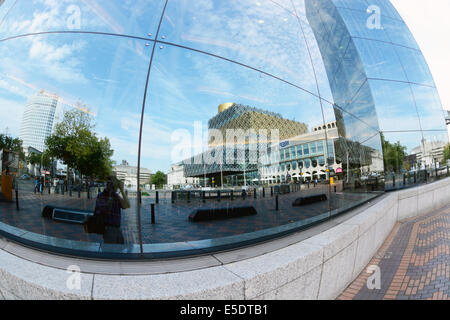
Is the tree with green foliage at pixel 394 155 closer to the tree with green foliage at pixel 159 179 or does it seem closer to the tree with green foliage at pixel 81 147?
the tree with green foliage at pixel 159 179

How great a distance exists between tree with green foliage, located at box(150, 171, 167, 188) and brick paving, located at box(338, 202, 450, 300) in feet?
9.69

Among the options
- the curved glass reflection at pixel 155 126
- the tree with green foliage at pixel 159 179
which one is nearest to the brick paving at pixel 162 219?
the curved glass reflection at pixel 155 126

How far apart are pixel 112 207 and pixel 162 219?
1.62ft

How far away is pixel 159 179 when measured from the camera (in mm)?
1670

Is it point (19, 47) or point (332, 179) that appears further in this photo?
point (332, 179)

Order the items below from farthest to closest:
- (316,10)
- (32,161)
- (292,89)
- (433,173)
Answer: (433,173)
(316,10)
(292,89)
(32,161)

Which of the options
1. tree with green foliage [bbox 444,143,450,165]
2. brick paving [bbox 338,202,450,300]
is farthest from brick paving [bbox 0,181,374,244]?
tree with green foliage [bbox 444,143,450,165]

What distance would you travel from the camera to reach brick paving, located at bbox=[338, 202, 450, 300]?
8.40 ft

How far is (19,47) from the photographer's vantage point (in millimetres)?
2213

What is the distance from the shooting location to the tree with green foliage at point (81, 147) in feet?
5.58

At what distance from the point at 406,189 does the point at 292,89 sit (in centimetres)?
750

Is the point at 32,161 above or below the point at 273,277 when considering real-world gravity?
above

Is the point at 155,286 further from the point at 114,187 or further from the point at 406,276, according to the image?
the point at 406,276
